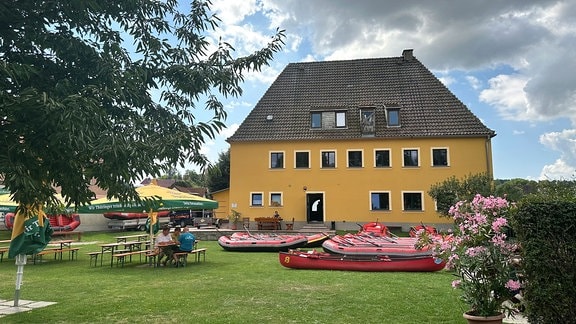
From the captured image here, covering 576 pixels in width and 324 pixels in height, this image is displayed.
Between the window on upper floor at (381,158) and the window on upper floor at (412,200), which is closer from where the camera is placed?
the window on upper floor at (412,200)

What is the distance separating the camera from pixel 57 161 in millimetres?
4047

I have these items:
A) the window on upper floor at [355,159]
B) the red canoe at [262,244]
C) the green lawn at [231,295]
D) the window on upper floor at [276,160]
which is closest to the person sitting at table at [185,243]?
the green lawn at [231,295]

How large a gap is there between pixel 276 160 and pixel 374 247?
17.9 metres

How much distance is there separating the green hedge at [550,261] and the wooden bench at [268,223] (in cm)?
2464

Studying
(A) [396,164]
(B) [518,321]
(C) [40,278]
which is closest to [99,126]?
(B) [518,321]

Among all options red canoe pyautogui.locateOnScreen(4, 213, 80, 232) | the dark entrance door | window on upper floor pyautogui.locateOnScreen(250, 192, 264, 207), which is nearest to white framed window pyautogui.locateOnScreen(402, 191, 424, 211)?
the dark entrance door

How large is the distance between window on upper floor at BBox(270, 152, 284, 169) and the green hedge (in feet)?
87.0

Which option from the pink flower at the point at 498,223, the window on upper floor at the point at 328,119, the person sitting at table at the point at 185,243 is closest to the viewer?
the pink flower at the point at 498,223

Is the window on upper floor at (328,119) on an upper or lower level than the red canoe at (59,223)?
upper

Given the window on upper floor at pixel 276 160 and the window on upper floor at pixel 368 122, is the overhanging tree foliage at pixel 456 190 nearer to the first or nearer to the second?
the window on upper floor at pixel 368 122

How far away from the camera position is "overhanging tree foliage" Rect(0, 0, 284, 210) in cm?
377

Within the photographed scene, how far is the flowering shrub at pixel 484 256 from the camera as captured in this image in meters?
5.68

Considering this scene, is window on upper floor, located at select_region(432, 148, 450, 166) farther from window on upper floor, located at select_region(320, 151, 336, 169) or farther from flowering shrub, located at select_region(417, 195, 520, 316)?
flowering shrub, located at select_region(417, 195, 520, 316)

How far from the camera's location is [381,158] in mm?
30453
